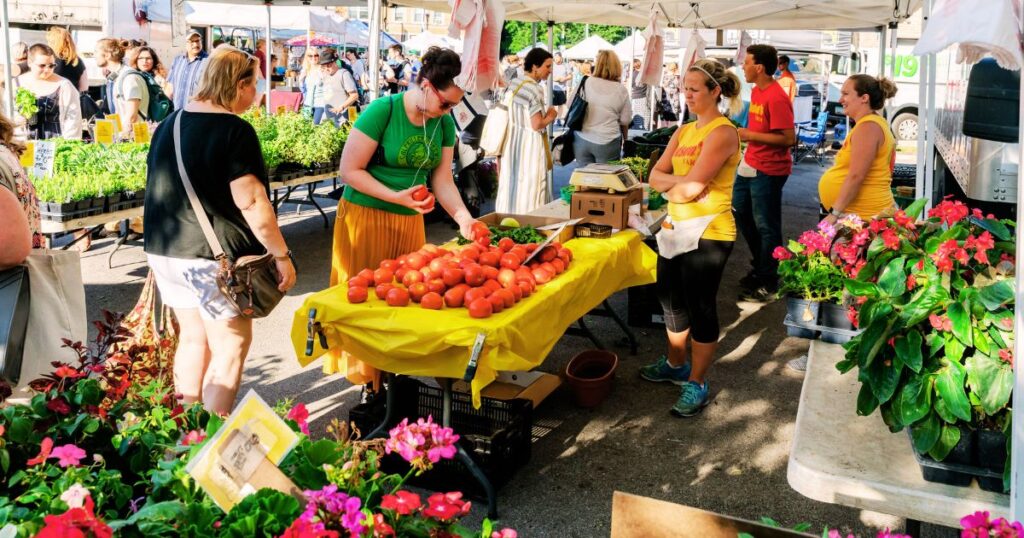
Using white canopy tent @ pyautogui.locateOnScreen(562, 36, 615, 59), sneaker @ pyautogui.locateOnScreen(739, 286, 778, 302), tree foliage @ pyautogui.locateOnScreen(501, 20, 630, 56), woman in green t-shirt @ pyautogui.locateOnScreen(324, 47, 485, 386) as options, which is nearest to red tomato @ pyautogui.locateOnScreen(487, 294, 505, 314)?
woman in green t-shirt @ pyautogui.locateOnScreen(324, 47, 485, 386)

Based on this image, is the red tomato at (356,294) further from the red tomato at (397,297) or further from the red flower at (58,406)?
the red flower at (58,406)

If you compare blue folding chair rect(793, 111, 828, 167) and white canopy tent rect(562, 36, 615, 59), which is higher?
white canopy tent rect(562, 36, 615, 59)

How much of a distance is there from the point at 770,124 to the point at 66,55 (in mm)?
6848

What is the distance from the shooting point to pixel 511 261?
12.9 feet

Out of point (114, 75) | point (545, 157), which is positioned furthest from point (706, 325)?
point (114, 75)

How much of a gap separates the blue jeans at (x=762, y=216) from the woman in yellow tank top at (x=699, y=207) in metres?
2.43

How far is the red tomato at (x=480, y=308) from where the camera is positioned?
3.40 m

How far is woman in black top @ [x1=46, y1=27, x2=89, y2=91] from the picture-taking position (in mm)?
9367

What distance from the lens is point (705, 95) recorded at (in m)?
4.50

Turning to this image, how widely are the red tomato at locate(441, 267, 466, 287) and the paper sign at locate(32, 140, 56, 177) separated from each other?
380 cm

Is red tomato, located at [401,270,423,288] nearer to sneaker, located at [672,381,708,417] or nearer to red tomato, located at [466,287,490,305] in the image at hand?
red tomato, located at [466,287,490,305]

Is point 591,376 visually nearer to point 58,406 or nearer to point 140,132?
point 58,406

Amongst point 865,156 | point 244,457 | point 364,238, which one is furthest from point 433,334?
point 865,156

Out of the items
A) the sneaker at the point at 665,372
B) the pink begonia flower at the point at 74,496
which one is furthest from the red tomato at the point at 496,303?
the sneaker at the point at 665,372
